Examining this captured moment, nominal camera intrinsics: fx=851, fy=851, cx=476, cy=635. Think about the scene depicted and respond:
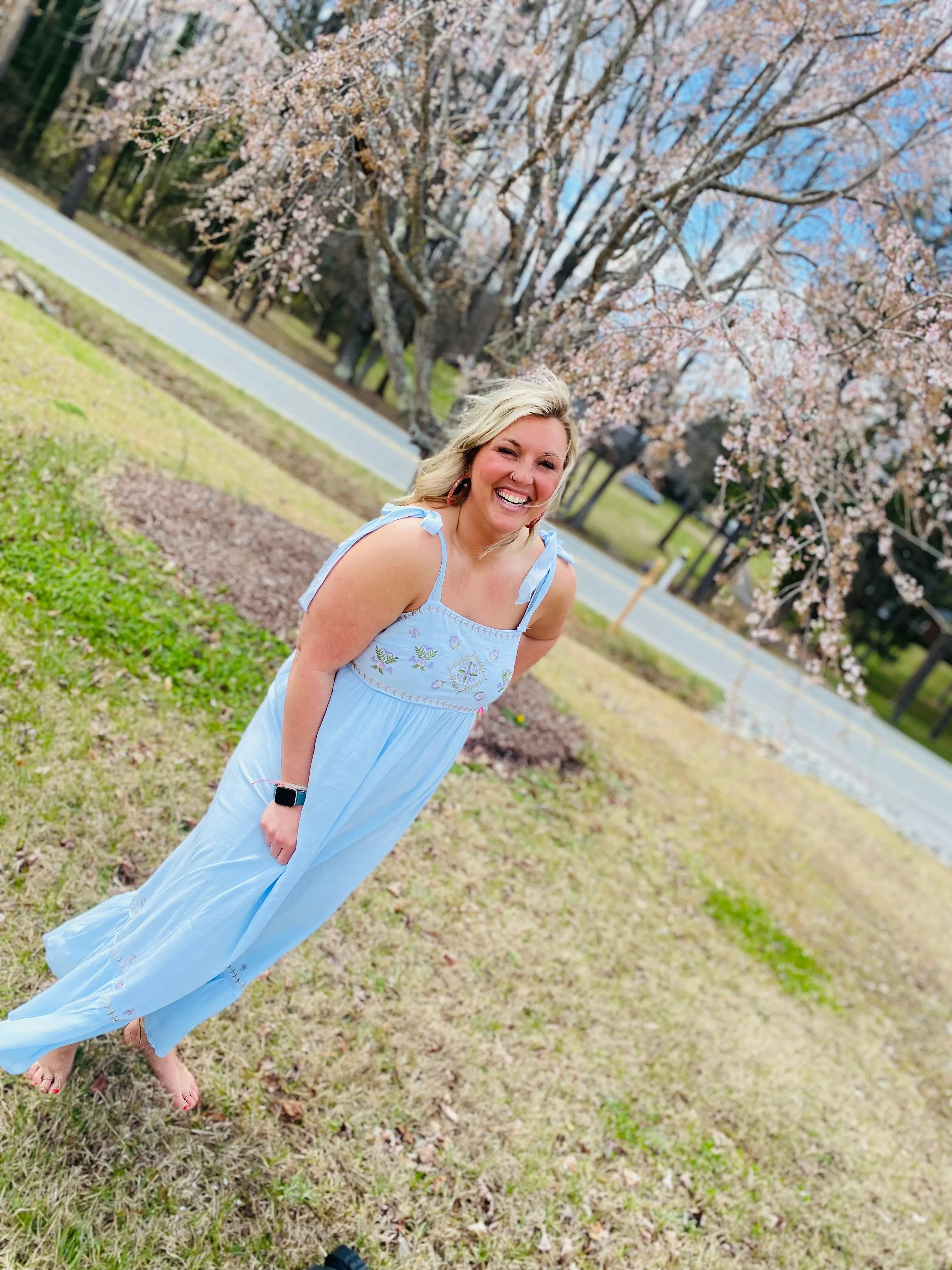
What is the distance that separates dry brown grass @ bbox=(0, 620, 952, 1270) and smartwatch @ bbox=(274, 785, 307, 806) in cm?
124

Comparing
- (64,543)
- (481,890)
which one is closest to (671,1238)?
(481,890)

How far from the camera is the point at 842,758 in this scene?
1360cm

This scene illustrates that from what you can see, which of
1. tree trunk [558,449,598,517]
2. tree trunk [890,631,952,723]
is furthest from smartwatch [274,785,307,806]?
tree trunk [890,631,952,723]

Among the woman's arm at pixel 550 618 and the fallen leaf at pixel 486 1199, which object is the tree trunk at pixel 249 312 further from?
the fallen leaf at pixel 486 1199

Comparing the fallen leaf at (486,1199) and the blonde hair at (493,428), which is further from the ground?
the blonde hair at (493,428)

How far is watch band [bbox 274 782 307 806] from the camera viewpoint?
2.17 meters

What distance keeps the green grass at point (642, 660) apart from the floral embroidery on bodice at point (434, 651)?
398 inches

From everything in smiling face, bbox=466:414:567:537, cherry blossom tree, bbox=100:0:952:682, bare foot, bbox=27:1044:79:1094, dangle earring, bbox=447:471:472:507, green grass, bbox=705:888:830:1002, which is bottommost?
bare foot, bbox=27:1044:79:1094

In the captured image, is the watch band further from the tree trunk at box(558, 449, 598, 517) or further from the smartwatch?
the tree trunk at box(558, 449, 598, 517)

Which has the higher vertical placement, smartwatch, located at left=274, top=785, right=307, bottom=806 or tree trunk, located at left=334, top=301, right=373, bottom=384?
tree trunk, located at left=334, top=301, right=373, bottom=384

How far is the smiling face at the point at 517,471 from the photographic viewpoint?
2.04 meters

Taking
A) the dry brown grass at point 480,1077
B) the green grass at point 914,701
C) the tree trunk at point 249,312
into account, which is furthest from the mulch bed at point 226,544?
the green grass at point 914,701

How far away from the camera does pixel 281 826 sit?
219cm

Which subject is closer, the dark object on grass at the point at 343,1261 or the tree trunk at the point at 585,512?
the dark object on grass at the point at 343,1261
